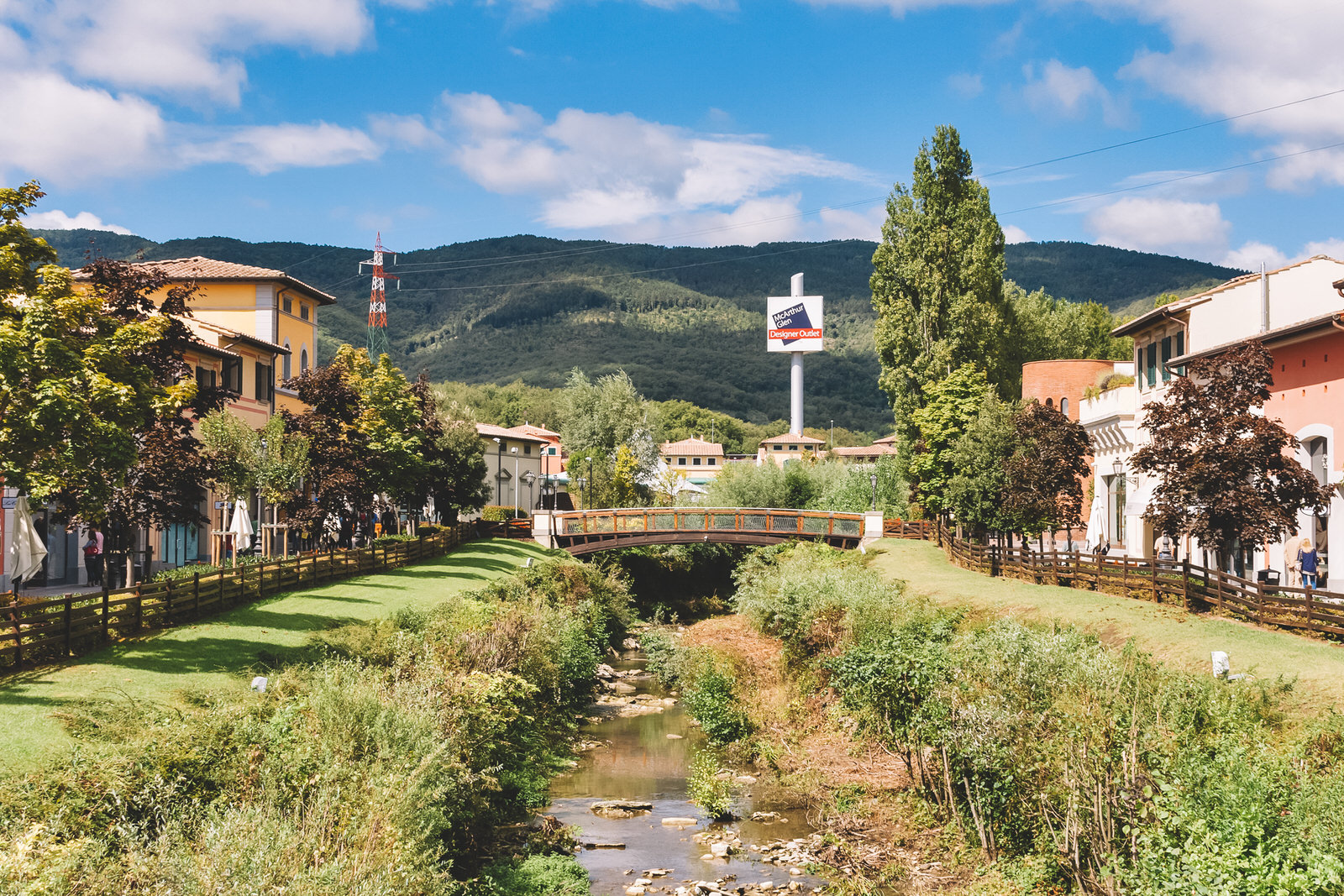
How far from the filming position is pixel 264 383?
41.5 m


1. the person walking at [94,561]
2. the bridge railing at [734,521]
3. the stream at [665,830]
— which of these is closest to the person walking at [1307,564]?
the stream at [665,830]

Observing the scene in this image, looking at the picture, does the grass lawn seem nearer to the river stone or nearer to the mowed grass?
the river stone

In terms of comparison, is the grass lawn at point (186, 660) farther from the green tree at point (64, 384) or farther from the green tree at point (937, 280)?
the green tree at point (937, 280)

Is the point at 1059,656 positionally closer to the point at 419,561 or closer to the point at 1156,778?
the point at 1156,778

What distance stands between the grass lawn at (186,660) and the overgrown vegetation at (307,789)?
506mm

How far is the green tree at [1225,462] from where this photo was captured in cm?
2072

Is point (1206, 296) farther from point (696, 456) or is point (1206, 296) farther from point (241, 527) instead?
point (696, 456)

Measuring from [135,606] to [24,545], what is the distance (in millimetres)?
2432

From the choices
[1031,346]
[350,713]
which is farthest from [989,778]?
[1031,346]

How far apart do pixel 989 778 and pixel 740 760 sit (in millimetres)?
9181

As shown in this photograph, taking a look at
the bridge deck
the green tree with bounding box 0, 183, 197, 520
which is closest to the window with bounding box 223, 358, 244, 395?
the bridge deck

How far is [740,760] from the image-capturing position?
958 inches

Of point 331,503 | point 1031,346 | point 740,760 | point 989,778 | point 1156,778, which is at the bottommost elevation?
point 740,760

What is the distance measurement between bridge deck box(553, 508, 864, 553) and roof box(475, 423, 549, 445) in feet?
74.5
